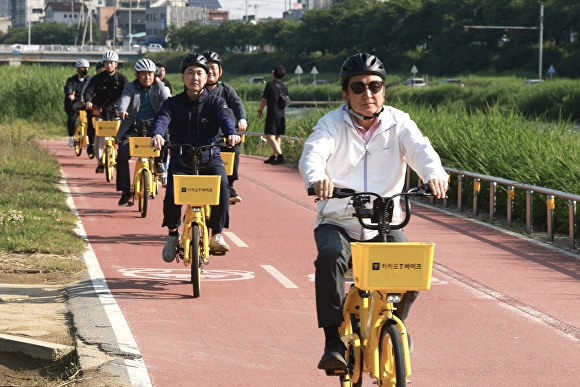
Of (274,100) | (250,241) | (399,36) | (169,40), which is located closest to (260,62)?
(399,36)

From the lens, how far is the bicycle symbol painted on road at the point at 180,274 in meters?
10.5

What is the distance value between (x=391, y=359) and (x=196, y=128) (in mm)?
5517

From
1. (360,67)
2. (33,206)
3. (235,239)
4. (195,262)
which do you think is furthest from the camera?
(33,206)

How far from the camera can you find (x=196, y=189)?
32.3 feet

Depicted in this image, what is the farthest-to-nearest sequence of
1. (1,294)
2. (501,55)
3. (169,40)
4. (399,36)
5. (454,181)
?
(169,40) < (399,36) < (501,55) < (454,181) < (1,294)

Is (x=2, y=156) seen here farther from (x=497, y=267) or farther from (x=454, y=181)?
(x=497, y=267)

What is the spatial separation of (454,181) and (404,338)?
43.2 ft

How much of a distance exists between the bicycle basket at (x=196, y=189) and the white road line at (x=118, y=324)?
967 mm

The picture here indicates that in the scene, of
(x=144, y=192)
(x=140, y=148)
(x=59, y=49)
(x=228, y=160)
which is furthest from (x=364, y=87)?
(x=59, y=49)

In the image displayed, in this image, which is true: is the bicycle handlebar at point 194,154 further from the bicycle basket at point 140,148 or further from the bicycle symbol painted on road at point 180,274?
the bicycle basket at point 140,148

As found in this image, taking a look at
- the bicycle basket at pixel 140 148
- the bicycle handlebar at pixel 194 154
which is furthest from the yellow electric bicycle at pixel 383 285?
the bicycle basket at pixel 140 148

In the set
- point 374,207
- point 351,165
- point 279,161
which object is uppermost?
point 351,165

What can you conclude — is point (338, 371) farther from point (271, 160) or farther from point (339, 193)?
point (271, 160)

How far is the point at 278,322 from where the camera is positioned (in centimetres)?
852
